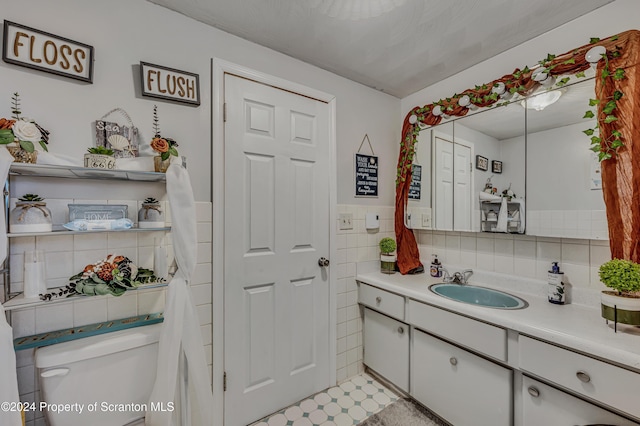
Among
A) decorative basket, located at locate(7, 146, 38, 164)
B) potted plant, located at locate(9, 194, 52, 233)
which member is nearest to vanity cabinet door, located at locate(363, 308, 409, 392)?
potted plant, located at locate(9, 194, 52, 233)

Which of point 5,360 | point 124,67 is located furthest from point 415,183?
point 5,360

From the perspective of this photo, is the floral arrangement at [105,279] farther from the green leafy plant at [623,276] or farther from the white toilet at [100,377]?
the green leafy plant at [623,276]

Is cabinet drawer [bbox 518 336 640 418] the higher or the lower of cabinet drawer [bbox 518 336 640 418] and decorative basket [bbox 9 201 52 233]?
the lower

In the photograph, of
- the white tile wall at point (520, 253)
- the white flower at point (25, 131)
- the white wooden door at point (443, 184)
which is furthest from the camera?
the white wooden door at point (443, 184)

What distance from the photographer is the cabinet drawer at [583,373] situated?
0.98 m

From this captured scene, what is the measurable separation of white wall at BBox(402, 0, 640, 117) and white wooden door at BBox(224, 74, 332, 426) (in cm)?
98

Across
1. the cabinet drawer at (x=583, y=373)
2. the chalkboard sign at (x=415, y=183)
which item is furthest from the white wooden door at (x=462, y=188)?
the cabinet drawer at (x=583, y=373)

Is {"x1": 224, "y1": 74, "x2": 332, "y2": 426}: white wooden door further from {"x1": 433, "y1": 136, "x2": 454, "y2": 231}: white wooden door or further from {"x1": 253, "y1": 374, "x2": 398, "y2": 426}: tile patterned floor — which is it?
{"x1": 433, "y1": 136, "x2": 454, "y2": 231}: white wooden door

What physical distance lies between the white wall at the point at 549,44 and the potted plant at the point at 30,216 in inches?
95.6

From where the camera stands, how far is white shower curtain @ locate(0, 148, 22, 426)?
35.0 inches

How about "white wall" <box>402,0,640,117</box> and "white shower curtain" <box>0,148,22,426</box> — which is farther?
"white wall" <box>402,0,640,117</box>

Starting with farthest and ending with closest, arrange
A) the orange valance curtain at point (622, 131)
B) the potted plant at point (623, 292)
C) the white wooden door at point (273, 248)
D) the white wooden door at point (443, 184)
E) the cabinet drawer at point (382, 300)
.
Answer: the white wooden door at point (443, 184) → the cabinet drawer at point (382, 300) → the white wooden door at point (273, 248) → the orange valance curtain at point (622, 131) → the potted plant at point (623, 292)

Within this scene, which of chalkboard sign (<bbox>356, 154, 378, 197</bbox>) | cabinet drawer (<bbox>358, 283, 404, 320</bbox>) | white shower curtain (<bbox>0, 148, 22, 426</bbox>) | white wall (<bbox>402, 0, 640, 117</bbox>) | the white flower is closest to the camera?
white shower curtain (<bbox>0, 148, 22, 426</bbox>)

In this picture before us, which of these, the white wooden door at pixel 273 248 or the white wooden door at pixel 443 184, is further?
the white wooden door at pixel 443 184
